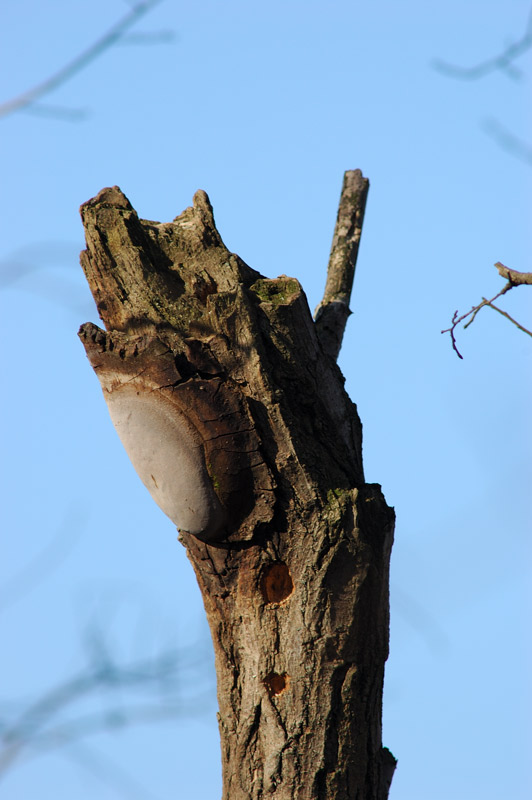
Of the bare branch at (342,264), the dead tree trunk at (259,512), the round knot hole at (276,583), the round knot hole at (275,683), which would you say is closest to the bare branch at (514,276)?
the dead tree trunk at (259,512)

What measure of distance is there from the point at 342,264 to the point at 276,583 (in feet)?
4.57

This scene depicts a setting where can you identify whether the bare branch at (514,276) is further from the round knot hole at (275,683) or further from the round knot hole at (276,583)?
the round knot hole at (275,683)

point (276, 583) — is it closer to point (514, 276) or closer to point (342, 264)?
point (514, 276)

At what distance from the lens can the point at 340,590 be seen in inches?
93.8

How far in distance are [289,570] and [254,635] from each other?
8.4 inches

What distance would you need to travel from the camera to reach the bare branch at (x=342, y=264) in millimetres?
3092

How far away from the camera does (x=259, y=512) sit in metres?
2.41

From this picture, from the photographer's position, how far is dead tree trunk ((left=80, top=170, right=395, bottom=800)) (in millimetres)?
2357

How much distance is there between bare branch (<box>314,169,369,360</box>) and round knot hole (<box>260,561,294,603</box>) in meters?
0.84

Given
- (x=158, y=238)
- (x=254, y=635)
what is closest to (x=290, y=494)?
(x=254, y=635)

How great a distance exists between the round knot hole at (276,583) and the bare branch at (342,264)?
0.84m

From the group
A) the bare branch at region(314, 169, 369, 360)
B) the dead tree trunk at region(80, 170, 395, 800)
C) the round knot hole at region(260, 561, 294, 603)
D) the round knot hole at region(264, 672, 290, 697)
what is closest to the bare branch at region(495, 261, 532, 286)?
the dead tree trunk at region(80, 170, 395, 800)

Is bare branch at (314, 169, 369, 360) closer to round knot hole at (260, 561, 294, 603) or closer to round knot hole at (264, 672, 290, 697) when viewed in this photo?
round knot hole at (260, 561, 294, 603)

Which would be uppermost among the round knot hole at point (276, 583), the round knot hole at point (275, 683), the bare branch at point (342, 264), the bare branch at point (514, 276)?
the bare branch at point (342, 264)
